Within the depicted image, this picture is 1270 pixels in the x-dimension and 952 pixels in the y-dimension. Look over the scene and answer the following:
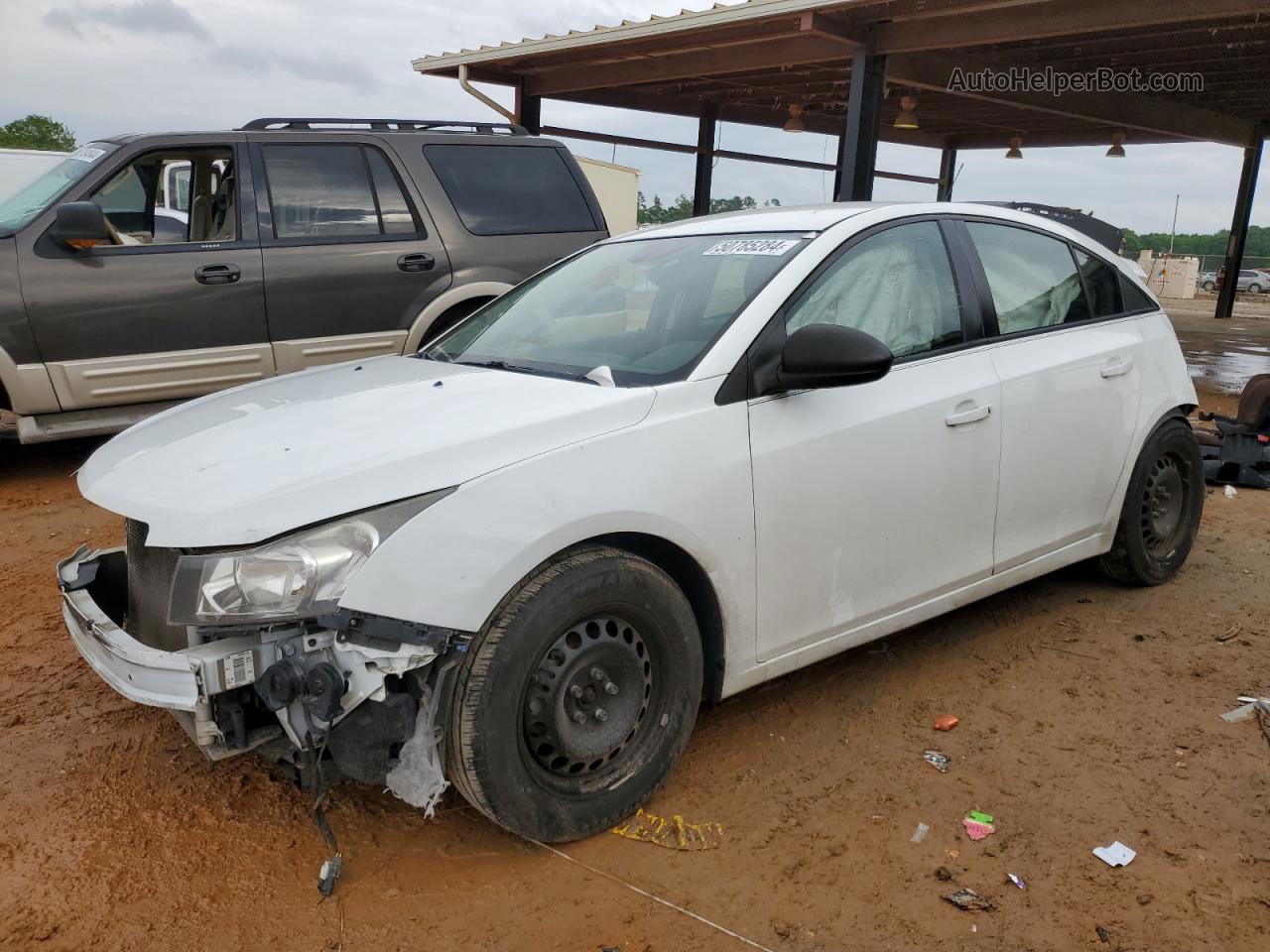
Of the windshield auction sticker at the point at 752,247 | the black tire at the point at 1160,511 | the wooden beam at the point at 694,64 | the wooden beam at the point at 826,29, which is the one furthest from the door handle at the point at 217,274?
the wooden beam at the point at 694,64

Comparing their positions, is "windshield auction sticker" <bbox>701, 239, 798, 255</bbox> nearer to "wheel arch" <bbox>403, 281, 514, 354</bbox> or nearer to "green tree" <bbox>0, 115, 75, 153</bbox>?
"wheel arch" <bbox>403, 281, 514, 354</bbox>

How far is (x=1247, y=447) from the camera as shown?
6.96 m

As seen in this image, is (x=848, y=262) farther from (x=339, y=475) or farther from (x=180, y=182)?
(x=180, y=182)

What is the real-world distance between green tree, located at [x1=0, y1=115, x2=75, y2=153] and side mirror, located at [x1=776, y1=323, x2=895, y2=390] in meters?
38.9

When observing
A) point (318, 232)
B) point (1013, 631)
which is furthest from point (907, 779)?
point (318, 232)

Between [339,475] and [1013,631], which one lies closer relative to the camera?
[339,475]

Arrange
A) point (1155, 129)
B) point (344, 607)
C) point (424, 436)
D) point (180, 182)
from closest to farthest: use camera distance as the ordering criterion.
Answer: point (344, 607)
point (424, 436)
point (180, 182)
point (1155, 129)

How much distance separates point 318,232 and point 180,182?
142 centimetres

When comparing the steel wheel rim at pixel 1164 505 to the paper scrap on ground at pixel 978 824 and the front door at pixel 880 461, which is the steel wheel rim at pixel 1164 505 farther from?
the paper scrap on ground at pixel 978 824

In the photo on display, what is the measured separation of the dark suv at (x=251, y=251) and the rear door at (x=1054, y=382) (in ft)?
12.1

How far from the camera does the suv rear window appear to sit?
6945 millimetres

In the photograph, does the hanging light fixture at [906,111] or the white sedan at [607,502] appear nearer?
the white sedan at [607,502]

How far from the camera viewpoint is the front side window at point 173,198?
6348 mm

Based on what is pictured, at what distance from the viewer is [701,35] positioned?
11930mm
